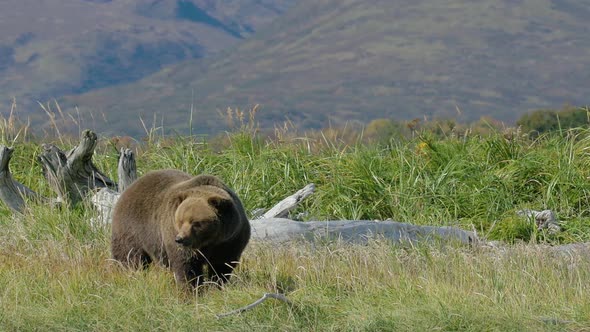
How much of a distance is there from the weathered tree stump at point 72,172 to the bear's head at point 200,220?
12.4ft

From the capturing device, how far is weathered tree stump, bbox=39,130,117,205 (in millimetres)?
10195

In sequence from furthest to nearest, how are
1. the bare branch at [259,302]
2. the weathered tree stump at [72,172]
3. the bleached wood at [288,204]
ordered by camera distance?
1. the bleached wood at [288,204]
2. the weathered tree stump at [72,172]
3. the bare branch at [259,302]

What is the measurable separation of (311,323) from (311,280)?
103cm

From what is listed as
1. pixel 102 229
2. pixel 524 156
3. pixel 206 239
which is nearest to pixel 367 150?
pixel 524 156

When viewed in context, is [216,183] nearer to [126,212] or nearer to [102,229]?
[126,212]

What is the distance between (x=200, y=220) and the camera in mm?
6391

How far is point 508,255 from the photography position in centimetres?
790

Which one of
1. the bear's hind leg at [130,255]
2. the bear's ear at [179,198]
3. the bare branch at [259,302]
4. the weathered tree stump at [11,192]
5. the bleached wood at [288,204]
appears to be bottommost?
the bleached wood at [288,204]

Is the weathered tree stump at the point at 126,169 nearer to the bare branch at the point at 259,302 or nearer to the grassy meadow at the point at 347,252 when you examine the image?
the grassy meadow at the point at 347,252

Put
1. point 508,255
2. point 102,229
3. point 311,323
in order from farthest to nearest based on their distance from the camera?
point 102,229, point 508,255, point 311,323

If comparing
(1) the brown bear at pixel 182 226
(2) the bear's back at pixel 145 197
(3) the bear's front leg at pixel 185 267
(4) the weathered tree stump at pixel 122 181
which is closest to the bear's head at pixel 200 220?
(1) the brown bear at pixel 182 226

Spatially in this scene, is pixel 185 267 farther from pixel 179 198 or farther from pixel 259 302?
pixel 259 302

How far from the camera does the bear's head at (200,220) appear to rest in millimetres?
6391

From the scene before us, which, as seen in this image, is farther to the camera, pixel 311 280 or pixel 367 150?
pixel 367 150
